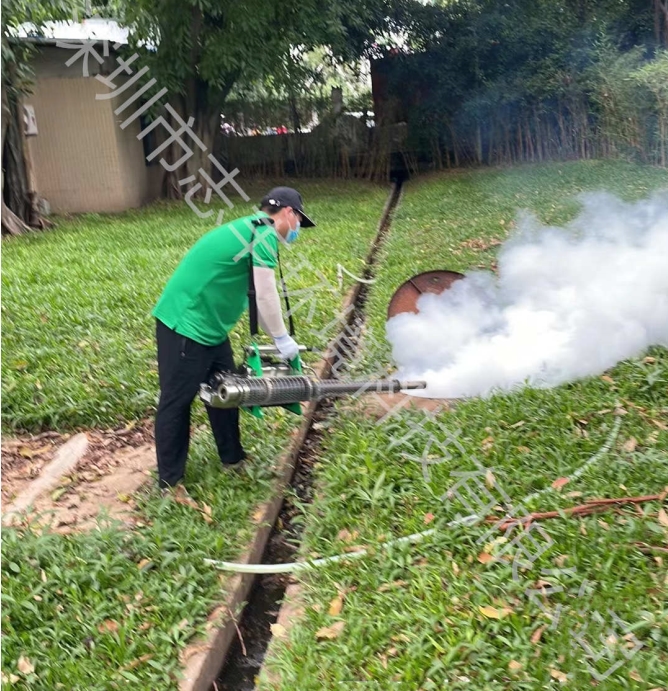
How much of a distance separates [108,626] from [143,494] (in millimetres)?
1056

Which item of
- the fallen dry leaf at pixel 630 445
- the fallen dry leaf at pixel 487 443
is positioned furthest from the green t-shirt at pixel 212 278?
the fallen dry leaf at pixel 630 445

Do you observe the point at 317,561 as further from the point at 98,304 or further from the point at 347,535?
the point at 98,304

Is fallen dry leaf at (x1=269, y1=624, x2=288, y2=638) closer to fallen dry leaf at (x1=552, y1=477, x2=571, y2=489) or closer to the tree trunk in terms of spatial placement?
fallen dry leaf at (x1=552, y1=477, x2=571, y2=489)

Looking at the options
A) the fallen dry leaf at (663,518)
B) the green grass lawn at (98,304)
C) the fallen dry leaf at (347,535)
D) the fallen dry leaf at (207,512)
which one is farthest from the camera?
the green grass lawn at (98,304)

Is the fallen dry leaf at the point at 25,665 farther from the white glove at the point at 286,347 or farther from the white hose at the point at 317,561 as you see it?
the white glove at the point at 286,347

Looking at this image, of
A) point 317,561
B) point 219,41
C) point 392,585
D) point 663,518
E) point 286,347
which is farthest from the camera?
point 219,41

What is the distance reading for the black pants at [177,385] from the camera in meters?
3.68

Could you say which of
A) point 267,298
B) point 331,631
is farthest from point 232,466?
point 331,631

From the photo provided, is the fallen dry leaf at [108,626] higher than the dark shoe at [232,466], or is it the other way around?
the dark shoe at [232,466]

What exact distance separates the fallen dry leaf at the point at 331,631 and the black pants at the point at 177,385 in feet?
4.39

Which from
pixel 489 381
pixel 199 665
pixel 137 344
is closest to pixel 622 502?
pixel 489 381

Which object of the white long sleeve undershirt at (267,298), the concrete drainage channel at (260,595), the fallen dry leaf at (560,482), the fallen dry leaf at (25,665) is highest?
the white long sleeve undershirt at (267,298)

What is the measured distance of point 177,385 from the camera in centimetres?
370

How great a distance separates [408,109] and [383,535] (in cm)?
1763
